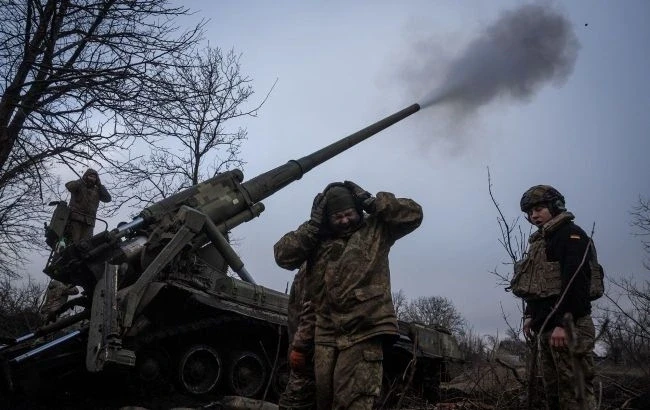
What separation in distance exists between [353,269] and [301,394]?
102cm

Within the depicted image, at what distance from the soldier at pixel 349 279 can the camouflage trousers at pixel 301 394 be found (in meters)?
0.28

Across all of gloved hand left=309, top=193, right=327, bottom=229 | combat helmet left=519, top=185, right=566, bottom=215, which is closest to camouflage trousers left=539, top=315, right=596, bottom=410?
combat helmet left=519, top=185, right=566, bottom=215

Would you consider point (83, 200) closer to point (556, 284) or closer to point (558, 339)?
point (556, 284)

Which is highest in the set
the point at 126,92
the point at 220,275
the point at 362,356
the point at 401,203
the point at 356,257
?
the point at 126,92

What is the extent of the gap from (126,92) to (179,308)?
10.1ft

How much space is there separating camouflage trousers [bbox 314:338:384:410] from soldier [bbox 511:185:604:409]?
1.05 meters

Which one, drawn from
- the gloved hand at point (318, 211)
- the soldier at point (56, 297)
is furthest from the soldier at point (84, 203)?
the gloved hand at point (318, 211)

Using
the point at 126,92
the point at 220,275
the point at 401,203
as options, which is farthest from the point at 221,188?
the point at 401,203

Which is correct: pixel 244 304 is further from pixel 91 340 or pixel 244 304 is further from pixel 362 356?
pixel 362 356

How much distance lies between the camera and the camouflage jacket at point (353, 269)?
3.89m

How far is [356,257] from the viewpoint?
4066 millimetres

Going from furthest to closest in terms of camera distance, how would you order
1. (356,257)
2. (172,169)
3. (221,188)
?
1. (172,169)
2. (221,188)
3. (356,257)

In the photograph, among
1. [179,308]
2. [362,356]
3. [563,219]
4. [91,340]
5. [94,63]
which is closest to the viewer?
[362,356]

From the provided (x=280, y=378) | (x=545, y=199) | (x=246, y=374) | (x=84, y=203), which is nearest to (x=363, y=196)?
(x=545, y=199)
